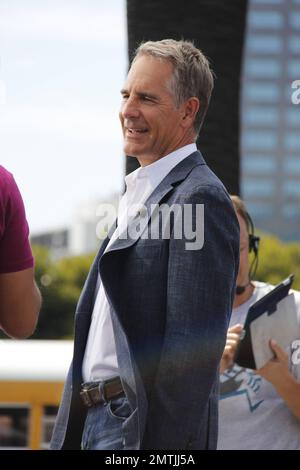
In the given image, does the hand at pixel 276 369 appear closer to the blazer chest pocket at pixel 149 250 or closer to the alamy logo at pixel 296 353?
the alamy logo at pixel 296 353

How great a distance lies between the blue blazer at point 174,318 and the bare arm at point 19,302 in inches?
9.0

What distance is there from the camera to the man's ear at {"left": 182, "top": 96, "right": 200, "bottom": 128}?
2.49 metres

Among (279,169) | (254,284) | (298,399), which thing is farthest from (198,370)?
(279,169)

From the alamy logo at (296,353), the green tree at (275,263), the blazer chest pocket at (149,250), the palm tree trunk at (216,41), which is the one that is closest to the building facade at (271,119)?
the green tree at (275,263)

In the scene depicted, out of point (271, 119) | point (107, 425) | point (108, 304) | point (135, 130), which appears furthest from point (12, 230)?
point (271, 119)

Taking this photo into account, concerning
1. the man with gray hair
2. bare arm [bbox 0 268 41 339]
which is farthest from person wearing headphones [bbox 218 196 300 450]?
bare arm [bbox 0 268 41 339]

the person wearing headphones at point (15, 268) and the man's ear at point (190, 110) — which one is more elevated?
the man's ear at point (190, 110)

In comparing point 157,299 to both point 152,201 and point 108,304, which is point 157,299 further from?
point 152,201

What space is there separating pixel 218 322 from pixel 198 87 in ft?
2.11

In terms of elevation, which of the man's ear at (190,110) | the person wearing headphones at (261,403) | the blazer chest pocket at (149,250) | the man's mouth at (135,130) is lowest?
the person wearing headphones at (261,403)

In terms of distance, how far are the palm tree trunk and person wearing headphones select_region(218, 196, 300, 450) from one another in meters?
1.49

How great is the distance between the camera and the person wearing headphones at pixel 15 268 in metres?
2.34

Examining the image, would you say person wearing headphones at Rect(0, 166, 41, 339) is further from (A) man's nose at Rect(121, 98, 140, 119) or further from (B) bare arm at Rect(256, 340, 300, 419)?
(B) bare arm at Rect(256, 340, 300, 419)

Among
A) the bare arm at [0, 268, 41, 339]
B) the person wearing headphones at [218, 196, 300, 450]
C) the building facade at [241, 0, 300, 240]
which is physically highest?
the bare arm at [0, 268, 41, 339]
